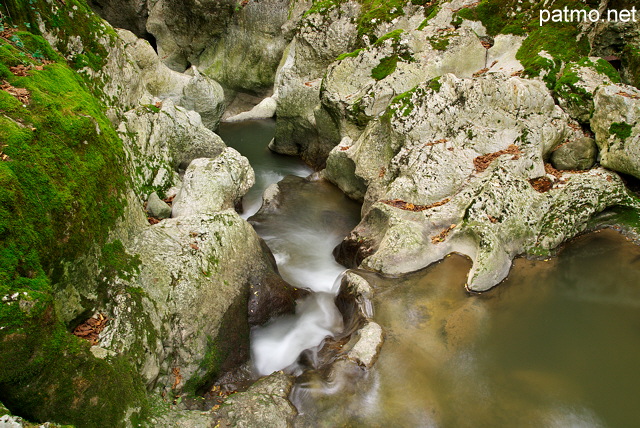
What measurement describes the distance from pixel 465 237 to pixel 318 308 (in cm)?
343

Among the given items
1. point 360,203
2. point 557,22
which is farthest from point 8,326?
point 557,22

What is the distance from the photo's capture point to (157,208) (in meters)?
8.39

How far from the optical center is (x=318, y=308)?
8.05 m

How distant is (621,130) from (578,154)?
100 centimetres

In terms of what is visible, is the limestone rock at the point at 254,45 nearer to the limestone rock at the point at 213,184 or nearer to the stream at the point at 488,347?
the limestone rock at the point at 213,184

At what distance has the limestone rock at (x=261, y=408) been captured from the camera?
5125mm

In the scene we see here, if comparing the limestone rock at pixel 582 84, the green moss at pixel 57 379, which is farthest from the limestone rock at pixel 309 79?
the green moss at pixel 57 379

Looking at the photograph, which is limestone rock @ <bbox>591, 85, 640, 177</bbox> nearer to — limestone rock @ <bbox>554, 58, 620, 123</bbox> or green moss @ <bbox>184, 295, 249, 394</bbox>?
limestone rock @ <bbox>554, 58, 620, 123</bbox>

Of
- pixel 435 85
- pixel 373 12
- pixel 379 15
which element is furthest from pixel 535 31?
pixel 373 12

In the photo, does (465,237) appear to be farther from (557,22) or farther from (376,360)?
(557,22)

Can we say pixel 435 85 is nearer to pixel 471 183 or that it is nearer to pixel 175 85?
pixel 471 183

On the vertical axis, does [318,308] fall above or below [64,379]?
below

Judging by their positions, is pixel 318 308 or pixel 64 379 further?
pixel 318 308

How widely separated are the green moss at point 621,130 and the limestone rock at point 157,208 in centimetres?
1050
